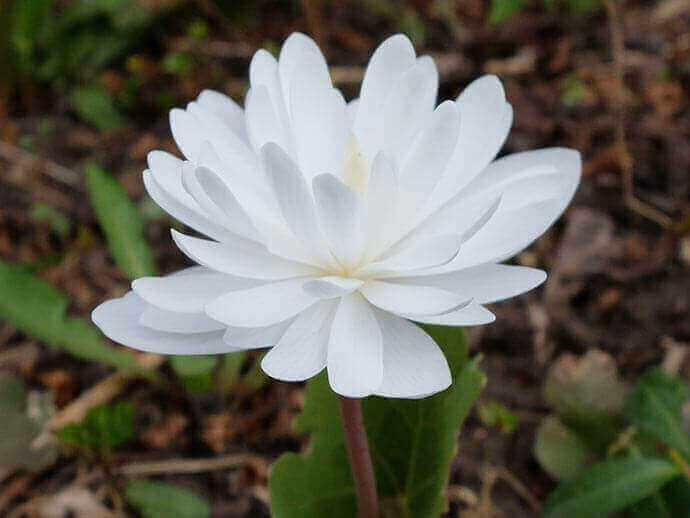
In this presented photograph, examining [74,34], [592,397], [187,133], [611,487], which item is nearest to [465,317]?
[187,133]

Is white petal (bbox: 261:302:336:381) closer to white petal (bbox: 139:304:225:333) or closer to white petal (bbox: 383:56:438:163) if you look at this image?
white petal (bbox: 139:304:225:333)

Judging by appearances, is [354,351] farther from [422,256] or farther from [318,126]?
[318,126]

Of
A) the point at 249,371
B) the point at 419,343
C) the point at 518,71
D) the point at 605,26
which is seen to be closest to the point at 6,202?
the point at 249,371

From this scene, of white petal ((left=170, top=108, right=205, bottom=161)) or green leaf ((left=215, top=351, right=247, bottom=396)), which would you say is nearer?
white petal ((left=170, top=108, right=205, bottom=161))

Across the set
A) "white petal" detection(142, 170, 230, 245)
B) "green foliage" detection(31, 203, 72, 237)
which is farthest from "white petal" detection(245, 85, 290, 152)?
"green foliage" detection(31, 203, 72, 237)

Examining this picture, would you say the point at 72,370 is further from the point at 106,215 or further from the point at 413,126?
the point at 413,126

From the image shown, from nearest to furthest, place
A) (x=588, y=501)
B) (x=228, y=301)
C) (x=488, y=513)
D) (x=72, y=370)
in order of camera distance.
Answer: (x=228, y=301), (x=588, y=501), (x=488, y=513), (x=72, y=370)
